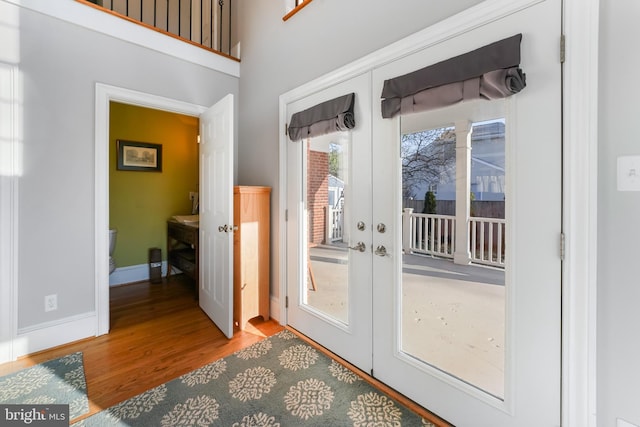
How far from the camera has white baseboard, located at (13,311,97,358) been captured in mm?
2110

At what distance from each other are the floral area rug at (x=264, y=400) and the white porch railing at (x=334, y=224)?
0.90 m

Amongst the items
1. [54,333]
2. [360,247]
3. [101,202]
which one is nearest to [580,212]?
[360,247]

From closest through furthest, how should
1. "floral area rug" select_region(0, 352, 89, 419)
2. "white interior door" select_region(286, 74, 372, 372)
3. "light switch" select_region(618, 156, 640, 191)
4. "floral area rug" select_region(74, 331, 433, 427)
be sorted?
1. "light switch" select_region(618, 156, 640, 191)
2. "floral area rug" select_region(74, 331, 433, 427)
3. "floral area rug" select_region(0, 352, 89, 419)
4. "white interior door" select_region(286, 74, 372, 372)

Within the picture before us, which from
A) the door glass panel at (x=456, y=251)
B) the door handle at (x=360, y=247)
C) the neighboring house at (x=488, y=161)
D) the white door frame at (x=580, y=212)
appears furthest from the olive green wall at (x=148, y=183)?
the white door frame at (x=580, y=212)

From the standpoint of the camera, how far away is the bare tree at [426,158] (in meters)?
1.54

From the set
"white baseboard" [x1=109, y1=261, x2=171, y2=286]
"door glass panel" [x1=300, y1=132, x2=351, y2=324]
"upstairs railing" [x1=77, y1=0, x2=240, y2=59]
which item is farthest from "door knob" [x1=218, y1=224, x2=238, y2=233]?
"white baseboard" [x1=109, y1=261, x2=171, y2=286]

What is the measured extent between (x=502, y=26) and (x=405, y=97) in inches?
19.8

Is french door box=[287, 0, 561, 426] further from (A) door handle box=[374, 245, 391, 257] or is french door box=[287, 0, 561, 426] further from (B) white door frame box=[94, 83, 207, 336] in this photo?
(B) white door frame box=[94, 83, 207, 336]

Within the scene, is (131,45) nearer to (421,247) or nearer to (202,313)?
(202,313)

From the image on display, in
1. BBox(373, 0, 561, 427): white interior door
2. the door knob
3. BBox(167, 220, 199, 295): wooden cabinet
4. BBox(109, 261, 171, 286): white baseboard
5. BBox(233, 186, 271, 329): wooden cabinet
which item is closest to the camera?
BBox(373, 0, 561, 427): white interior door

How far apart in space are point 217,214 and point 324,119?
4.29 feet

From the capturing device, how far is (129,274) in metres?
3.78

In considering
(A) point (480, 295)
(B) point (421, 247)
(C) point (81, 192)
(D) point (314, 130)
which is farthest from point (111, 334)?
(A) point (480, 295)

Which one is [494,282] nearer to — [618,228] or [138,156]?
[618,228]
